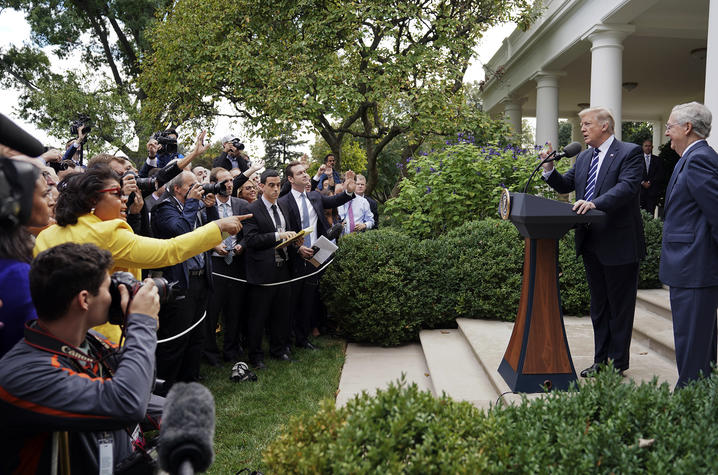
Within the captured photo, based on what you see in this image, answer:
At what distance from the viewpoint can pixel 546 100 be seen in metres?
14.1

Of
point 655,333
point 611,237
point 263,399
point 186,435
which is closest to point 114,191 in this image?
point 186,435

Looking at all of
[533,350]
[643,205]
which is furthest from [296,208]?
[643,205]

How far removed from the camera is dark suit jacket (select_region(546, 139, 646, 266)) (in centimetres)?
438

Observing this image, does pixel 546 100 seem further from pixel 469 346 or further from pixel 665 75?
pixel 469 346

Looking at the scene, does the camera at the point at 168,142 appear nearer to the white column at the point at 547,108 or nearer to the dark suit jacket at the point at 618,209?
the dark suit jacket at the point at 618,209

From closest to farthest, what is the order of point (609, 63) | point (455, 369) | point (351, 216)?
point (455, 369), point (351, 216), point (609, 63)

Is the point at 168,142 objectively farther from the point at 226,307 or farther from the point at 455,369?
the point at 455,369

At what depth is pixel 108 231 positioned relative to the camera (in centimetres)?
322

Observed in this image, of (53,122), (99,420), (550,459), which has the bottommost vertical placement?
(550,459)

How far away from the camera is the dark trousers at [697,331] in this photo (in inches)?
147

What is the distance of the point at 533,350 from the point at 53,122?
54.2 ft

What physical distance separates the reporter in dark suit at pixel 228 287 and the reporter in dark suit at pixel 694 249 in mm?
4379

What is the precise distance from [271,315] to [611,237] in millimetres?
4002

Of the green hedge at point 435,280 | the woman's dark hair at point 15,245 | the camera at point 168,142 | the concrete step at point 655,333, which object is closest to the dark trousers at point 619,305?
the concrete step at point 655,333
